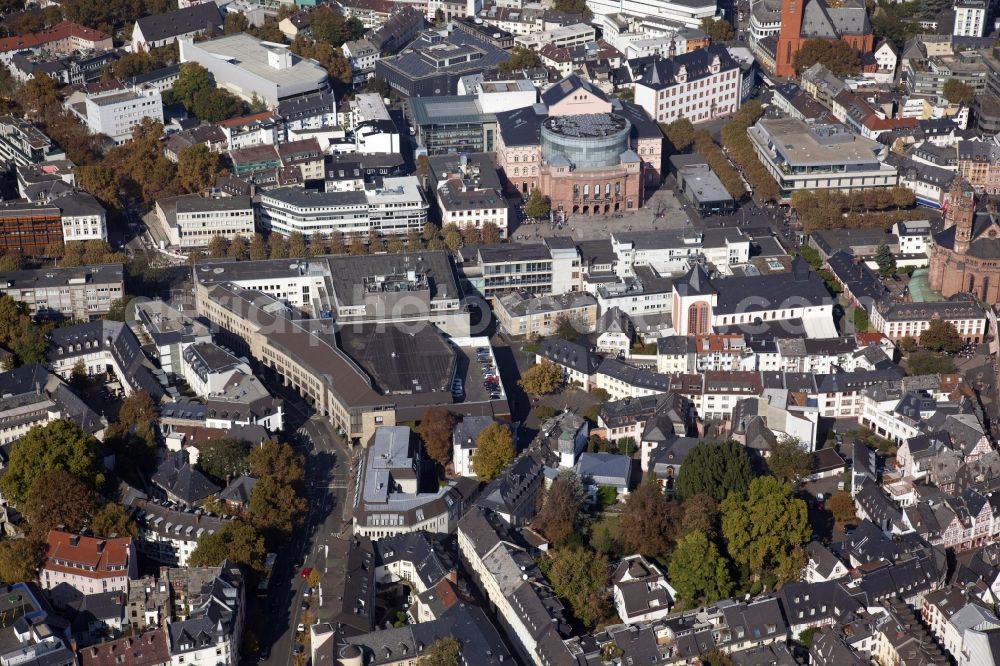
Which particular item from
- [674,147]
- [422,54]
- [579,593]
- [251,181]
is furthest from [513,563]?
[422,54]

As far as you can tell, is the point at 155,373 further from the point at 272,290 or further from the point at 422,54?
the point at 422,54

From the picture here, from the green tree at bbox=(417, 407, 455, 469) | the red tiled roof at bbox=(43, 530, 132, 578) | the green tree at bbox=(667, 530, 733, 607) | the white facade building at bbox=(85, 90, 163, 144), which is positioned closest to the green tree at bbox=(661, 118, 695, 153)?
the white facade building at bbox=(85, 90, 163, 144)

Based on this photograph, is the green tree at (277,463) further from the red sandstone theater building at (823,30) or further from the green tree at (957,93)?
the red sandstone theater building at (823,30)

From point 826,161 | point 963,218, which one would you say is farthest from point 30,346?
point 826,161

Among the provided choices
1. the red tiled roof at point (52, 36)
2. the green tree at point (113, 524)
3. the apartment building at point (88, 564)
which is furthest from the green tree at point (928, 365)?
the red tiled roof at point (52, 36)

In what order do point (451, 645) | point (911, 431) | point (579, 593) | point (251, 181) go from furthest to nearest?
point (251, 181) < point (911, 431) < point (579, 593) < point (451, 645)

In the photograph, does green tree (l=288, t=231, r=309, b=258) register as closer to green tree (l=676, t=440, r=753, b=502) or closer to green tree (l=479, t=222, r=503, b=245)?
green tree (l=479, t=222, r=503, b=245)

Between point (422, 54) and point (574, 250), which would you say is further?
point (422, 54)
